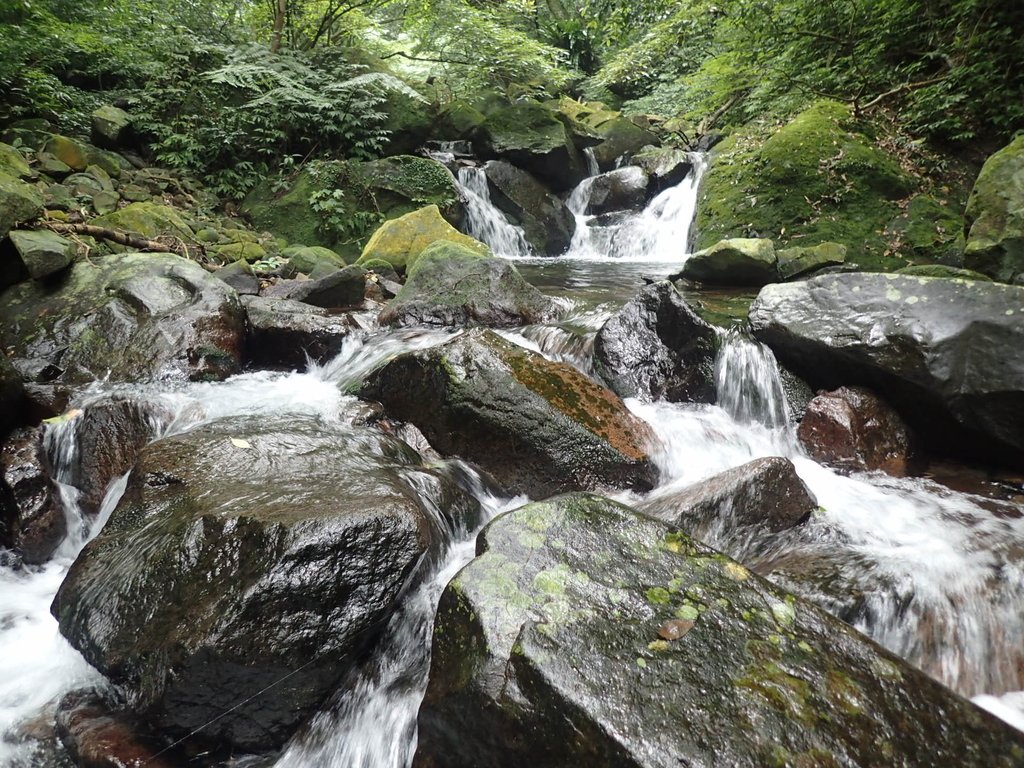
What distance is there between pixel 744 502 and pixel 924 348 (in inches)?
85.2

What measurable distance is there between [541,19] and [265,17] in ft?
42.6

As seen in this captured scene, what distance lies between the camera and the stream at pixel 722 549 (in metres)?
2.28

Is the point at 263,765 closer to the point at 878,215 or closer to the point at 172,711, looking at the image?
the point at 172,711

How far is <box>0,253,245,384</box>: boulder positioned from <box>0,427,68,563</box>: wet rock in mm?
1472

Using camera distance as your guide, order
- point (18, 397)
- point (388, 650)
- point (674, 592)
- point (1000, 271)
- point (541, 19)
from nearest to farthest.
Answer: point (674, 592), point (388, 650), point (18, 397), point (1000, 271), point (541, 19)

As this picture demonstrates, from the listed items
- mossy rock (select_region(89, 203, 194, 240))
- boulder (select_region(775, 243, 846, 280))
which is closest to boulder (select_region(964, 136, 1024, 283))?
boulder (select_region(775, 243, 846, 280))

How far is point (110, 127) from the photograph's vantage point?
380 inches

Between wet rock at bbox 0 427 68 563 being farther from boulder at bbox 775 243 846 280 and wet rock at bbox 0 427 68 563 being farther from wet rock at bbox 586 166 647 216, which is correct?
wet rock at bbox 586 166 647 216

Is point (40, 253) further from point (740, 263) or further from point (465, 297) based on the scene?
point (740, 263)

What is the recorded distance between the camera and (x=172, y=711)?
209cm

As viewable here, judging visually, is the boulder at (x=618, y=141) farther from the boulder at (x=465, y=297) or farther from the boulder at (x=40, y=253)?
the boulder at (x=40, y=253)

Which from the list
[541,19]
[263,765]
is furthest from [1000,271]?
[541,19]

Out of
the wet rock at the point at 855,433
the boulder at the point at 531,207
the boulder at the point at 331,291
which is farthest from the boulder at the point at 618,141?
the wet rock at the point at 855,433

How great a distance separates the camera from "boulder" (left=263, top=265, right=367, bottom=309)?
691cm
